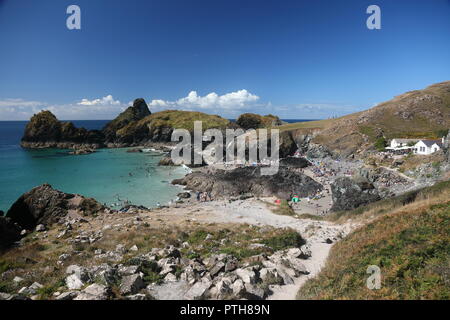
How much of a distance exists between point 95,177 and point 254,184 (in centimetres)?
3771

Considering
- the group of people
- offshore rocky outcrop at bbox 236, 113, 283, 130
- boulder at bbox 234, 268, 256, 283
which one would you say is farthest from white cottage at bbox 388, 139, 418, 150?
offshore rocky outcrop at bbox 236, 113, 283, 130

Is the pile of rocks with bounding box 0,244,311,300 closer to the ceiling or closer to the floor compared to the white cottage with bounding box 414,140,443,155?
closer to the floor

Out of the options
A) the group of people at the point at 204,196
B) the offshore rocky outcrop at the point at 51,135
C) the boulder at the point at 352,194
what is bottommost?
the group of people at the point at 204,196

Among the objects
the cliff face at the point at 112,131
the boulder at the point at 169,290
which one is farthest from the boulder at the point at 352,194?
the cliff face at the point at 112,131

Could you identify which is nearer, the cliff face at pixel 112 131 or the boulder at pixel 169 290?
the boulder at pixel 169 290

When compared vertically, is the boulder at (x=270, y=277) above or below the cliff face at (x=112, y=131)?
below

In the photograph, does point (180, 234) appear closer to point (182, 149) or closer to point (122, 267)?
point (122, 267)

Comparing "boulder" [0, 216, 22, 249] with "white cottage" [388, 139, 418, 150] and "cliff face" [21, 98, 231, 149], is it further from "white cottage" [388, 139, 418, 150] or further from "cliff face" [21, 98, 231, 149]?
"cliff face" [21, 98, 231, 149]

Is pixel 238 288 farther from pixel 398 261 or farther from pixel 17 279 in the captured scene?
pixel 17 279

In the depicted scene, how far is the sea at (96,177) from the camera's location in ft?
128

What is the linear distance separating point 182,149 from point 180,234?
58818 mm

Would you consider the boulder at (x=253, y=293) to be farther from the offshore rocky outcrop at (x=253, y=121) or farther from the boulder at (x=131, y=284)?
the offshore rocky outcrop at (x=253, y=121)

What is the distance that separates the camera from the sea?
3891 cm

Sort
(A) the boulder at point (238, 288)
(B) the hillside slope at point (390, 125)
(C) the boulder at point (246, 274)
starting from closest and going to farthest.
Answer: (A) the boulder at point (238, 288), (C) the boulder at point (246, 274), (B) the hillside slope at point (390, 125)
